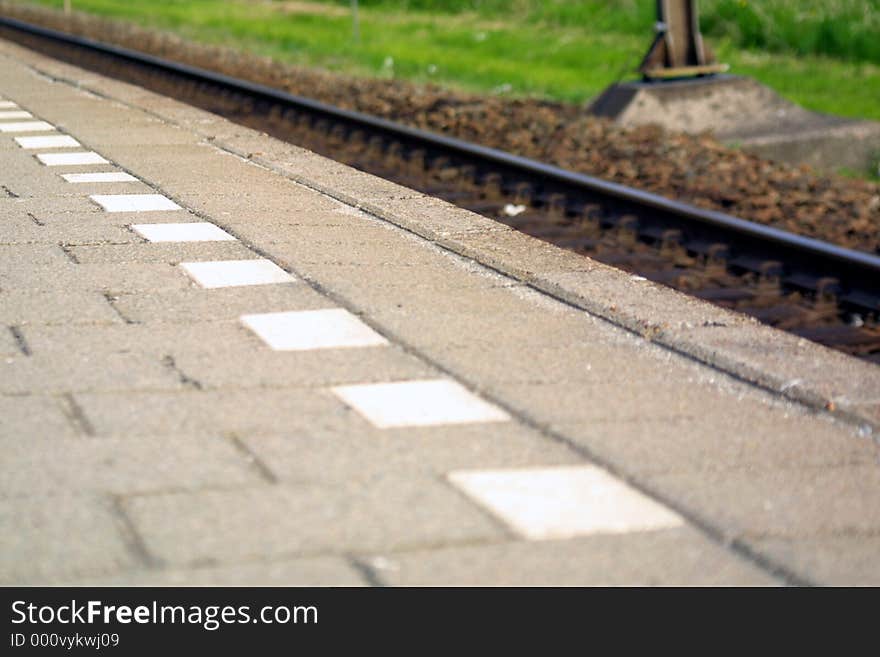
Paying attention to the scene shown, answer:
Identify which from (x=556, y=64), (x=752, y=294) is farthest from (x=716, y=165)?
(x=556, y=64)

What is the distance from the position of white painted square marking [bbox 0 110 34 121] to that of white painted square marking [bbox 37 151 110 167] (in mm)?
2512

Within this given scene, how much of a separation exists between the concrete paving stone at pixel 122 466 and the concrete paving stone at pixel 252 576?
47 centimetres

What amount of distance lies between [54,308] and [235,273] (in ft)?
2.60

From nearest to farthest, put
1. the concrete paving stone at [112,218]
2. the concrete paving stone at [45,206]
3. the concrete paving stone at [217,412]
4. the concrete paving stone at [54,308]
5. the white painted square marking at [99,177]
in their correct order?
the concrete paving stone at [217,412] < the concrete paving stone at [54,308] < the concrete paving stone at [112,218] < the concrete paving stone at [45,206] < the white painted square marking at [99,177]

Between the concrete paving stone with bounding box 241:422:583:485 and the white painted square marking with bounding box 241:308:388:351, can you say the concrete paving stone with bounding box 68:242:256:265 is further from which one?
the concrete paving stone with bounding box 241:422:583:485

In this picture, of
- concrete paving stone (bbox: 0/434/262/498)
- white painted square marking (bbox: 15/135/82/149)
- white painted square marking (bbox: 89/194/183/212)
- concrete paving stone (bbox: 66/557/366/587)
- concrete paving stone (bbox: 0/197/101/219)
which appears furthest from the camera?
white painted square marking (bbox: 15/135/82/149)

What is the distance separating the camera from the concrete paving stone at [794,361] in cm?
444

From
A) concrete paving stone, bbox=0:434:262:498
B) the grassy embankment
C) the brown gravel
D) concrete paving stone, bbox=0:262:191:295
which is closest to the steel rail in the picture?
the brown gravel

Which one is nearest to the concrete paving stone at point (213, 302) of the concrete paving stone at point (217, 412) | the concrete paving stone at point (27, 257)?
the concrete paving stone at point (27, 257)

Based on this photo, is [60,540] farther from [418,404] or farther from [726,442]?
[726,442]

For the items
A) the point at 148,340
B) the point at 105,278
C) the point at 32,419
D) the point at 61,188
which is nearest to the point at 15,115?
the point at 61,188

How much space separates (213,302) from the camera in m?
5.32

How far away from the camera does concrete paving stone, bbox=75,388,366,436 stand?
3.95 m

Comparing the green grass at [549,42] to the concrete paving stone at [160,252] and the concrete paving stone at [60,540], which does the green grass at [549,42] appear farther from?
the concrete paving stone at [60,540]
